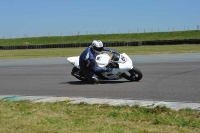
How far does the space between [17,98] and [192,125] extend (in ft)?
17.5

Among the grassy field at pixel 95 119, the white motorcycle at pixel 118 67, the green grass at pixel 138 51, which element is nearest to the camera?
the grassy field at pixel 95 119

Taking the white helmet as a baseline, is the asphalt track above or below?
below

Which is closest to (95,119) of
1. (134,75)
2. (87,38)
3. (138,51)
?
(134,75)

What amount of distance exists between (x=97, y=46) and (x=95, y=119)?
6.20 m

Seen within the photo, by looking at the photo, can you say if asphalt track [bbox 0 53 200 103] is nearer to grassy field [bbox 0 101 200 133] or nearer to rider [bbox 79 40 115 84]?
rider [bbox 79 40 115 84]

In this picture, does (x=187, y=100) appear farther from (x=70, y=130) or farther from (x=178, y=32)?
(x=178, y=32)

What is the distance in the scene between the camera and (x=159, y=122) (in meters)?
6.75

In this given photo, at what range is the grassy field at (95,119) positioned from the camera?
6.43 m

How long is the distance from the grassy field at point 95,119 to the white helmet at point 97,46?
457 cm

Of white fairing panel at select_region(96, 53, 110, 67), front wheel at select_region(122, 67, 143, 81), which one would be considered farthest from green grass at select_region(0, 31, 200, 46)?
white fairing panel at select_region(96, 53, 110, 67)

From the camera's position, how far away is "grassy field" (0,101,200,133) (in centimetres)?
643

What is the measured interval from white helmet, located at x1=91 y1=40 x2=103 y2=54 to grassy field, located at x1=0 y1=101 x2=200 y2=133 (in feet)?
15.0

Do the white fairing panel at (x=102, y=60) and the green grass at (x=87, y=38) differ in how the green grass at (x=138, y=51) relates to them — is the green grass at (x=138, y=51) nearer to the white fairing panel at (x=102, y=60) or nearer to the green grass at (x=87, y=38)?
the white fairing panel at (x=102, y=60)

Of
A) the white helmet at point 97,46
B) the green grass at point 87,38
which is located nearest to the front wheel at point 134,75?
the white helmet at point 97,46
